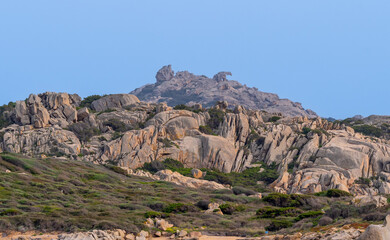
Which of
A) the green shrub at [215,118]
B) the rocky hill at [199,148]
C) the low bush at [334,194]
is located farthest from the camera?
the green shrub at [215,118]

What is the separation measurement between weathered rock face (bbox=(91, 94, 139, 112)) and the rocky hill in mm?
5946

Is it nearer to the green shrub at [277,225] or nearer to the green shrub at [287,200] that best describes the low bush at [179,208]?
the green shrub at [287,200]

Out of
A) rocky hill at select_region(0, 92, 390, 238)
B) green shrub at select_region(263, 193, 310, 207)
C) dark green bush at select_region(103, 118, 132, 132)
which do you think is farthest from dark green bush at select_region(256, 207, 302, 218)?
dark green bush at select_region(103, 118, 132, 132)

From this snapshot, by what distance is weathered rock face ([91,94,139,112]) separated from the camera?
4204 inches

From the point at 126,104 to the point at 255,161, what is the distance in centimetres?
3339

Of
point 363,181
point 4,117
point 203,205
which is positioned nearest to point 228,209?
Result: point 203,205

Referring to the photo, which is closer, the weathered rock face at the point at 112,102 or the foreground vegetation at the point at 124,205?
the foreground vegetation at the point at 124,205

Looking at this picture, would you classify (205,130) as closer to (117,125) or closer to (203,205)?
(117,125)

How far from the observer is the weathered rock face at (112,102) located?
350 feet

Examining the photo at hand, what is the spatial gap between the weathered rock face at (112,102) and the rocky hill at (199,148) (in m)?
5.95

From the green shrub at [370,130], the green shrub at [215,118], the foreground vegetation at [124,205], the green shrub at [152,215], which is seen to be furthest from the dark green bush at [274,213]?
the green shrub at [370,130]

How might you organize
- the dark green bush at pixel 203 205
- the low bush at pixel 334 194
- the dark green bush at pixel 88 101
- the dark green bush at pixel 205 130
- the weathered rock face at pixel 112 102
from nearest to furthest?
the dark green bush at pixel 203 205 < the low bush at pixel 334 194 < the dark green bush at pixel 205 130 < the weathered rock face at pixel 112 102 < the dark green bush at pixel 88 101

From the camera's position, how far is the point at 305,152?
80562mm

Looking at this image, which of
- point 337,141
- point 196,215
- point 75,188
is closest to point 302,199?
point 196,215
